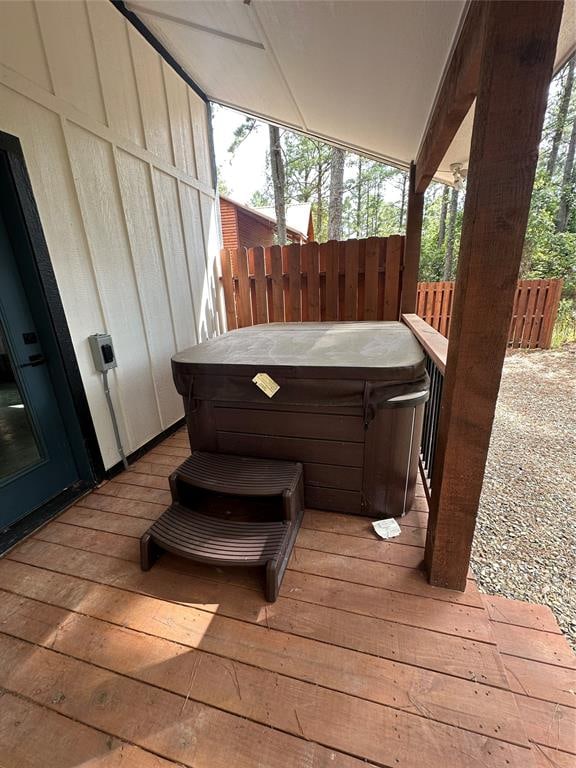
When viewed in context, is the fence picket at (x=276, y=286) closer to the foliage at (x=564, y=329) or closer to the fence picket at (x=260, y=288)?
the fence picket at (x=260, y=288)

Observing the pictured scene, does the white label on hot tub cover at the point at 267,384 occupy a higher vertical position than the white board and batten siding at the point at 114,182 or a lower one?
lower

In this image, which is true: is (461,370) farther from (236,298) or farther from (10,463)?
(236,298)

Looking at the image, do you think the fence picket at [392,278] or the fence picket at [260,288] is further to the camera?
the fence picket at [260,288]

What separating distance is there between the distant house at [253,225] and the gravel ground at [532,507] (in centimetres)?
680

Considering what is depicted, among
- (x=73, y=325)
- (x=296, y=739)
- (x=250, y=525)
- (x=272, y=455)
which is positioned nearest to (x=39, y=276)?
(x=73, y=325)

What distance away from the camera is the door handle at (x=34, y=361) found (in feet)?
5.91

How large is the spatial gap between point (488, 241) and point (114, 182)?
2441 millimetres

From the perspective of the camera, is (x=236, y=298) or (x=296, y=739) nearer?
(x=296, y=739)

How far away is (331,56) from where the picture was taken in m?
1.81

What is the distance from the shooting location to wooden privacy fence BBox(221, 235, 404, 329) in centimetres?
333

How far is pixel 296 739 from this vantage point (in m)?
0.91

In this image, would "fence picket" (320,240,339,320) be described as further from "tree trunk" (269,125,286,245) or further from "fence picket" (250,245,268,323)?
"tree trunk" (269,125,286,245)

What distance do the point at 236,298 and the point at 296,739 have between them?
147 inches

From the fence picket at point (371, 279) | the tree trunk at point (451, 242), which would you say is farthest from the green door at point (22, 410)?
the tree trunk at point (451, 242)
